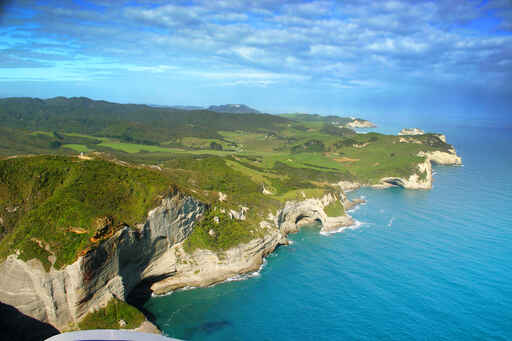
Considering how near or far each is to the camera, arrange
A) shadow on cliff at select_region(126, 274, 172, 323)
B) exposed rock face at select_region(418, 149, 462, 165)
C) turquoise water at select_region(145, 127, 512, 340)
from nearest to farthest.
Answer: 1. turquoise water at select_region(145, 127, 512, 340)
2. shadow on cliff at select_region(126, 274, 172, 323)
3. exposed rock face at select_region(418, 149, 462, 165)

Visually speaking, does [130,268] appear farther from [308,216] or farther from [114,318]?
[308,216]

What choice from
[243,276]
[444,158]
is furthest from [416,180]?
[243,276]

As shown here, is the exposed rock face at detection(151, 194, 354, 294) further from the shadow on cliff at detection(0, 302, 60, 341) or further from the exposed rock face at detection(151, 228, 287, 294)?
the shadow on cliff at detection(0, 302, 60, 341)

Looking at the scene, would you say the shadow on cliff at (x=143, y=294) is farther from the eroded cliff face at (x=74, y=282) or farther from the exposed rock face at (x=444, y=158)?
the exposed rock face at (x=444, y=158)

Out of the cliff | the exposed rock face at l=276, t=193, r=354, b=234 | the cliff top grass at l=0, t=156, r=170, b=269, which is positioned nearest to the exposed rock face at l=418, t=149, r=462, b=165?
the exposed rock face at l=276, t=193, r=354, b=234

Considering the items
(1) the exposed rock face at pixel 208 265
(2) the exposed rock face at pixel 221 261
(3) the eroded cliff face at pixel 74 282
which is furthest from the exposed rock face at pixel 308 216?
(3) the eroded cliff face at pixel 74 282
